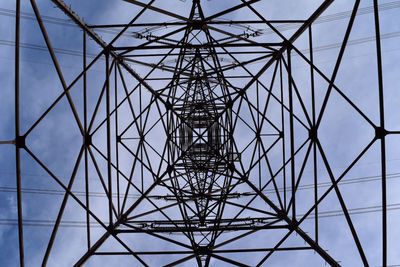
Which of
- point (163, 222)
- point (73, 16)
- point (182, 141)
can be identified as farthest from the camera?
point (182, 141)

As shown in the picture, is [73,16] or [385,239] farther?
[73,16]

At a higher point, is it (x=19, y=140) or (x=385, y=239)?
(x=19, y=140)

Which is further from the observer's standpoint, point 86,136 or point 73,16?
point 86,136

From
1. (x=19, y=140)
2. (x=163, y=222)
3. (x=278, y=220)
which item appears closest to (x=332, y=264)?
(x=278, y=220)

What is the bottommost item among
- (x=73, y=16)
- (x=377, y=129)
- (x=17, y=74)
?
(x=377, y=129)

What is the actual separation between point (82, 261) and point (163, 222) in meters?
3.70

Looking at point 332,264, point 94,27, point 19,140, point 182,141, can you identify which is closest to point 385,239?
point 332,264

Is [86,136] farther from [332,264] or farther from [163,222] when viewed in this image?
[332,264]

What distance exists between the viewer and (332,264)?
26.4ft

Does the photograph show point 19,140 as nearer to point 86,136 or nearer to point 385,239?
point 86,136

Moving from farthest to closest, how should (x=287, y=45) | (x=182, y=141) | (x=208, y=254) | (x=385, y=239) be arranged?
1. (x=182, y=141)
2. (x=287, y=45)
3. (x=208, y=254)
4. (x=385, y=239)

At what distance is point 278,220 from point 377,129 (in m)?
4.66

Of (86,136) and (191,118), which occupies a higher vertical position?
(191,118)

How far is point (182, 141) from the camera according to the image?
19203 millimetres
